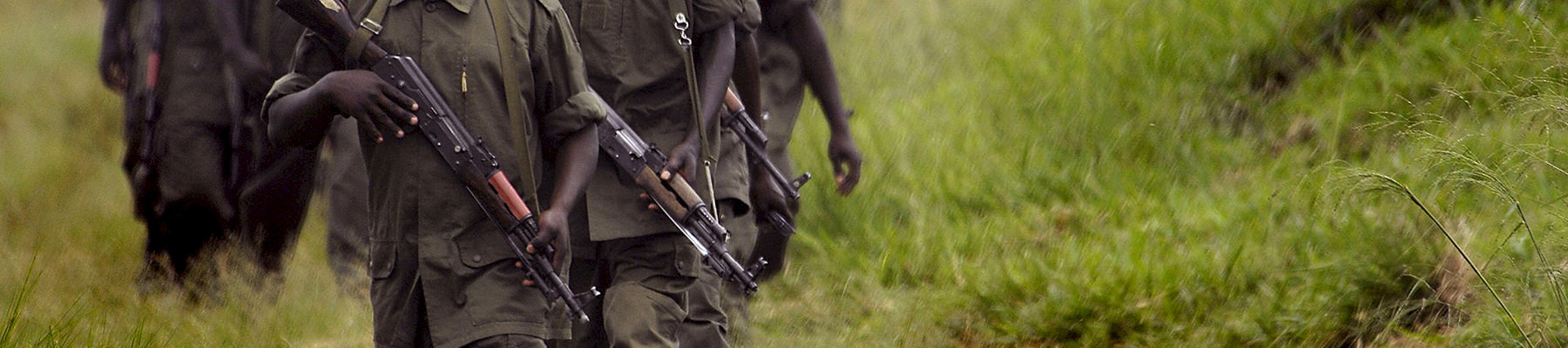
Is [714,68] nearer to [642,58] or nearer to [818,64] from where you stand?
[642,58]

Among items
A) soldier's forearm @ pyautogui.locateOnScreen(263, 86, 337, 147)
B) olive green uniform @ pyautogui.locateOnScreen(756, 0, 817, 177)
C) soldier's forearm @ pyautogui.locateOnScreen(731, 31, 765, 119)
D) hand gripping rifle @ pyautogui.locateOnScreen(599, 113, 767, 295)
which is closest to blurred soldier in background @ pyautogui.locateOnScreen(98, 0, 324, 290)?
olive green uniform @ pyautogui.locateOnScreen(756, 0, 817, 177)

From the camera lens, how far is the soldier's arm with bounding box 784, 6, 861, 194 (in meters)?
6.50

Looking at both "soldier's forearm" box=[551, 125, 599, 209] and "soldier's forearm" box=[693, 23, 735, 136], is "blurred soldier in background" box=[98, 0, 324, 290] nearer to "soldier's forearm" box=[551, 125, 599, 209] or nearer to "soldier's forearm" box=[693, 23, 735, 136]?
"soldier's forearm" box=[693, 23, 735, 136]

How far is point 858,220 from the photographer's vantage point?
27.4 feet

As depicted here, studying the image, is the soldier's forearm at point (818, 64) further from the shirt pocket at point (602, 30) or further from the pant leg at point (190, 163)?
the pant leg at point (190, 163)

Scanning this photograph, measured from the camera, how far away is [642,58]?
5312mm

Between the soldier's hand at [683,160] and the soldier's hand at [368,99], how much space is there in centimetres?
99

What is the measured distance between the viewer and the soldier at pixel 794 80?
6516 mm

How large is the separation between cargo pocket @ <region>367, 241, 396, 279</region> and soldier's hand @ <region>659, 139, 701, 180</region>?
0.93m

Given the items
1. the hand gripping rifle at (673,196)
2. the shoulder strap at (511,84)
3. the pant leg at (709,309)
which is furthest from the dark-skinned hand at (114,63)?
the shoulder strap at (511,84)

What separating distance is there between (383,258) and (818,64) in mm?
2479

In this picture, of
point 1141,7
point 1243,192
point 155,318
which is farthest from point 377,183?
point 1141,7

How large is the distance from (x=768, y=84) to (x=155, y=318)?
7.02ft

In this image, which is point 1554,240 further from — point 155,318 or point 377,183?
point 155,318
